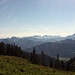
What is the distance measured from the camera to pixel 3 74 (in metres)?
29.0

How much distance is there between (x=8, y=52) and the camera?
153m

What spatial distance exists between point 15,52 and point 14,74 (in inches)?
4989

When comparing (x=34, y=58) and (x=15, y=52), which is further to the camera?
(x=15, y=52)

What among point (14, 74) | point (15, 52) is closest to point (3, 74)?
point (14, 74)

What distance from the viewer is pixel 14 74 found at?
30344 millimetres

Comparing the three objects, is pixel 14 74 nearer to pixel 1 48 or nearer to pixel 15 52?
pixel 1 48

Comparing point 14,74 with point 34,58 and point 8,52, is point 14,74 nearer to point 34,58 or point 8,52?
point 34,58

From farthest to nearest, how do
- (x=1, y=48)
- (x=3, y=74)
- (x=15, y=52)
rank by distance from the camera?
1. (x=15, y=52)
2. (x=1, y=48)
3. (x=3, y=74)

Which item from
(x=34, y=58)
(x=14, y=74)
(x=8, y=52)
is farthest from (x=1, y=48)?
(x=14, y=74)

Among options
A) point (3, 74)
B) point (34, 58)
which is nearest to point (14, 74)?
point (3, 74)

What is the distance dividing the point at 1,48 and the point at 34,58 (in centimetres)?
2863

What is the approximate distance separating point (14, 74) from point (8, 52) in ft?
408

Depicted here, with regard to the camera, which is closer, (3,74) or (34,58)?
(3,74)

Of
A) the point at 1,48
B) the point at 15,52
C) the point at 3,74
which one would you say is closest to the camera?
the point at 3,74
